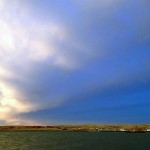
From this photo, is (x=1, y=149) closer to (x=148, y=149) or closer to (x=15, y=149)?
(x=15, y=149)

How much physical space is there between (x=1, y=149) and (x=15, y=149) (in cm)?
481

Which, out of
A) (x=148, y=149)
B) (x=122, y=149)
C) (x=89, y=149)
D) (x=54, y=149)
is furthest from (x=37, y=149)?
(x=148, y=149)

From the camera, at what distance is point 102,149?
352ft

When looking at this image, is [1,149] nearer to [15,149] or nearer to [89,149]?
[15,149]

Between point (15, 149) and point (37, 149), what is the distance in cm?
853

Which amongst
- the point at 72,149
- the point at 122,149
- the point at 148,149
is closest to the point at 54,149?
the point at 72,149

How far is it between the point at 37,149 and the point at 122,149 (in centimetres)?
2872

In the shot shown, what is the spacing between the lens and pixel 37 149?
111 m

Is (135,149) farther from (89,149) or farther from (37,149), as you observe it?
(37,149)

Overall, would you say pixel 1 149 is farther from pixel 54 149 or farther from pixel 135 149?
pixel 135 149

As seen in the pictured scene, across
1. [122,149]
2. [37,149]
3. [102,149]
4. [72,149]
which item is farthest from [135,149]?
[37,149]

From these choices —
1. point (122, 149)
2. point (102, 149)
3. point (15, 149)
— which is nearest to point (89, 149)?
point (102, 149)

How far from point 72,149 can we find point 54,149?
6201 mm

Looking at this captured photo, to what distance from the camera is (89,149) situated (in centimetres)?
10831
